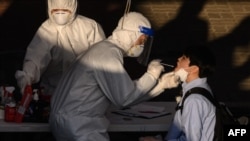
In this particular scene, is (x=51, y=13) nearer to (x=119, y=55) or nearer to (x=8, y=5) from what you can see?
(x=119, y=55)

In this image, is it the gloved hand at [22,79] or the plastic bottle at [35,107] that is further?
the gloved hand at [22,79]

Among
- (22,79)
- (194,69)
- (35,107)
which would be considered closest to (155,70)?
(194,69)

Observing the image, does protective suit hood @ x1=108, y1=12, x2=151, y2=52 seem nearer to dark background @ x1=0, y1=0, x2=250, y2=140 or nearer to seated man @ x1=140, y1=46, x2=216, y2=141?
seated man @ x1=140, y1=46, x2=216, y2=141

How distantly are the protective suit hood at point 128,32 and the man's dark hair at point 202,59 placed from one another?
0.47 meters

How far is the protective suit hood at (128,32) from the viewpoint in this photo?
5516mm

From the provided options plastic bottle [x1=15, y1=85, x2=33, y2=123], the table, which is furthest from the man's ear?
plastic bottle [x1=15, y1=85, x2=33, y2=123]

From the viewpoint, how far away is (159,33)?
10.6 m

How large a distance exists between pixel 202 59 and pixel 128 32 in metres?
0.61

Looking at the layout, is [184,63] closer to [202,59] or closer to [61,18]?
[202,59]

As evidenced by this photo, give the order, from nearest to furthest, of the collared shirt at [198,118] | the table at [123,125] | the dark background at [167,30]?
the collared shirt at [198,118] < the table at [123,125] < the dark background at [167,30]

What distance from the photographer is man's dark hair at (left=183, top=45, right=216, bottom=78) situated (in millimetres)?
5191

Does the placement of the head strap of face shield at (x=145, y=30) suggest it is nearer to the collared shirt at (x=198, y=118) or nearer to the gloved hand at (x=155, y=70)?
the gloved hand at (x=155, y=70)

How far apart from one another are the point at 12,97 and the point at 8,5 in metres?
4.61

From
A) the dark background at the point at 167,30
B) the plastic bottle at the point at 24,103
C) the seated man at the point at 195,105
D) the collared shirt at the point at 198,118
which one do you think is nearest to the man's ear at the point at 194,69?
the seated man at the point at 195,105
